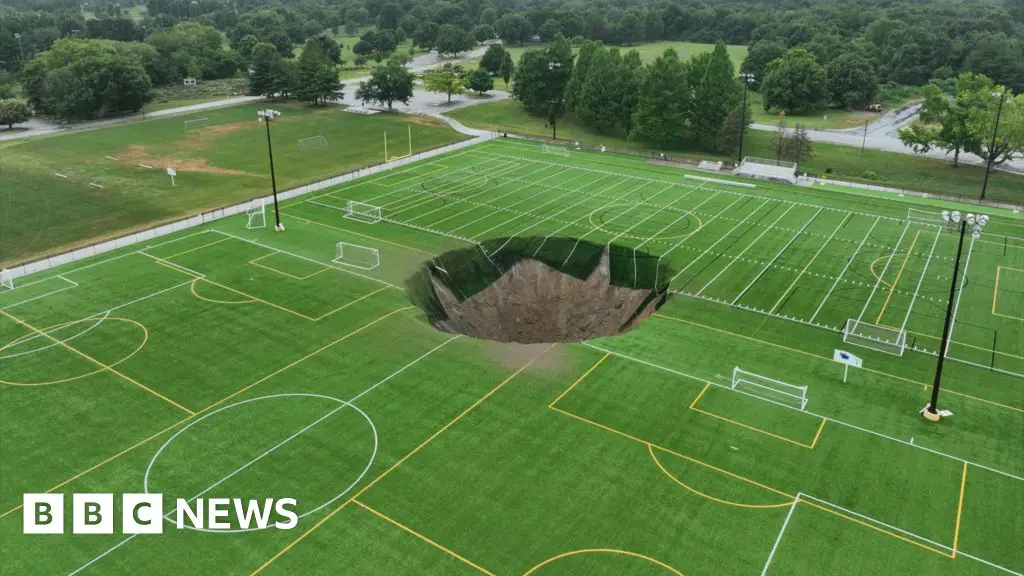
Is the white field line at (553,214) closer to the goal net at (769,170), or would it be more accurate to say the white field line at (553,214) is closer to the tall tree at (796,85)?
the goal net at (769,170)

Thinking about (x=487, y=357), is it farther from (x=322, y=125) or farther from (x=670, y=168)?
(x=322, y=125)

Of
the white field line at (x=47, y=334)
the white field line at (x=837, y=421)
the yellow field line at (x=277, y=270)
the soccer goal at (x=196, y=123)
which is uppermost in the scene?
the soccer goal at (x=196, y=123)

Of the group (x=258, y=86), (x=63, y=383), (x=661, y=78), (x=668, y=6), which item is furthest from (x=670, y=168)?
(x=668, y=6)

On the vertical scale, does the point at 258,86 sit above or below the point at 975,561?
above

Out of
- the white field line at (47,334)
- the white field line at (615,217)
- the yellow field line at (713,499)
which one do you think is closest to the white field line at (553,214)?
the white field line at (615,217)

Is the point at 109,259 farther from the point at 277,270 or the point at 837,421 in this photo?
the point at 837,421
